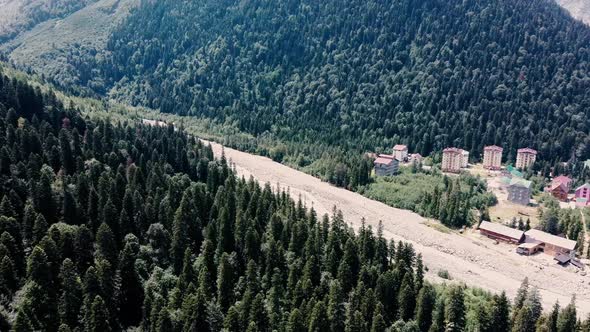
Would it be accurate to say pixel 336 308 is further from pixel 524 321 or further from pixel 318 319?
pixel 524 321

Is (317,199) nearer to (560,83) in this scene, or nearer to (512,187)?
(512,187)

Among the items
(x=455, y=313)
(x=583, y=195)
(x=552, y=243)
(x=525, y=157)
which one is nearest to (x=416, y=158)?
(x=525, y=157)

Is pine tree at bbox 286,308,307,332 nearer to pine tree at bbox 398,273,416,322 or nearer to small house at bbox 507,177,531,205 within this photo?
pine tree at bbox 398,273,416,322

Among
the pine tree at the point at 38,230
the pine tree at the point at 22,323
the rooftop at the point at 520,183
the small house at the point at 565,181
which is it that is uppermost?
the pine tree at the point at 38,230

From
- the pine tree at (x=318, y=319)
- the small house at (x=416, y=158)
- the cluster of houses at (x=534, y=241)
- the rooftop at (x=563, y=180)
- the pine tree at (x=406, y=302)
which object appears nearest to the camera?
the pine tree at (x=318, y=319)

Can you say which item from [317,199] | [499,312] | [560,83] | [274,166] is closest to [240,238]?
[499,312]

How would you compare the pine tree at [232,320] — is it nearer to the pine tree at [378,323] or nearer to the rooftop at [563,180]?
the pine tree at [378,323]

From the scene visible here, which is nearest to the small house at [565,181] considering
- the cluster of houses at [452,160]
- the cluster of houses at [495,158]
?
the cluster of houses at [495,158]
